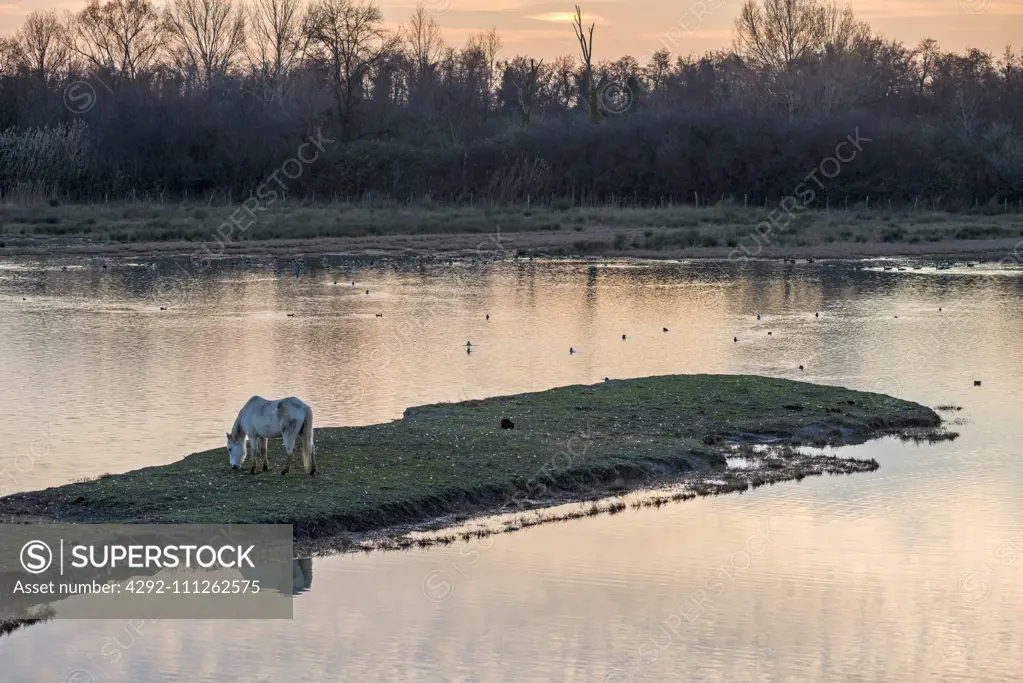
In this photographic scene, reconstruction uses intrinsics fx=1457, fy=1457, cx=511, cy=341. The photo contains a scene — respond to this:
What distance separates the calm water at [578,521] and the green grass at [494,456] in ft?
2.99

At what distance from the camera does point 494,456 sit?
17281 millimetres

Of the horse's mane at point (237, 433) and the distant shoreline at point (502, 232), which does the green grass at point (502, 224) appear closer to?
the distant shoreline at point (502, 232)

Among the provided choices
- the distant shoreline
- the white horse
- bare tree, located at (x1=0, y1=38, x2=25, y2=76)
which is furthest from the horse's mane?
bare tree, located at (x1=0, y1=38, x2=25, y2=76)

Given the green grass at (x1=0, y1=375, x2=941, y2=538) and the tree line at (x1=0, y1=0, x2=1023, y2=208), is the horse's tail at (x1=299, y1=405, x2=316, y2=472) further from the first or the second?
the tree line at (x1=0, y1=0, x2=1023, y2=208)

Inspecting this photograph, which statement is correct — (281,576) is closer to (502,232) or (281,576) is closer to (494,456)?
(494,456)

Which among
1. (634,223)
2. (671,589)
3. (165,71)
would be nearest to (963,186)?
(634,223)

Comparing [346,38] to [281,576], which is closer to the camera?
[281,576]

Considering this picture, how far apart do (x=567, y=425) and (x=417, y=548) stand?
5.46m

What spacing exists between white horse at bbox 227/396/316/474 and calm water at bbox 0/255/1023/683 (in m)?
2.09

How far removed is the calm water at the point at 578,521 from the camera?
38.9 ft

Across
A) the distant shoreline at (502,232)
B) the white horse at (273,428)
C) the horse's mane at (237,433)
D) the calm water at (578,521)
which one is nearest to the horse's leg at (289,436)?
the white horse at (273,428)

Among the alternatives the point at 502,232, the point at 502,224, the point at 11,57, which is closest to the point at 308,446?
the point at 502,232

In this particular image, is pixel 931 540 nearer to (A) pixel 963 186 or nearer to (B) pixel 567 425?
(B) pixel 567 425

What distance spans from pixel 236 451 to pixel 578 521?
381 centimetres
